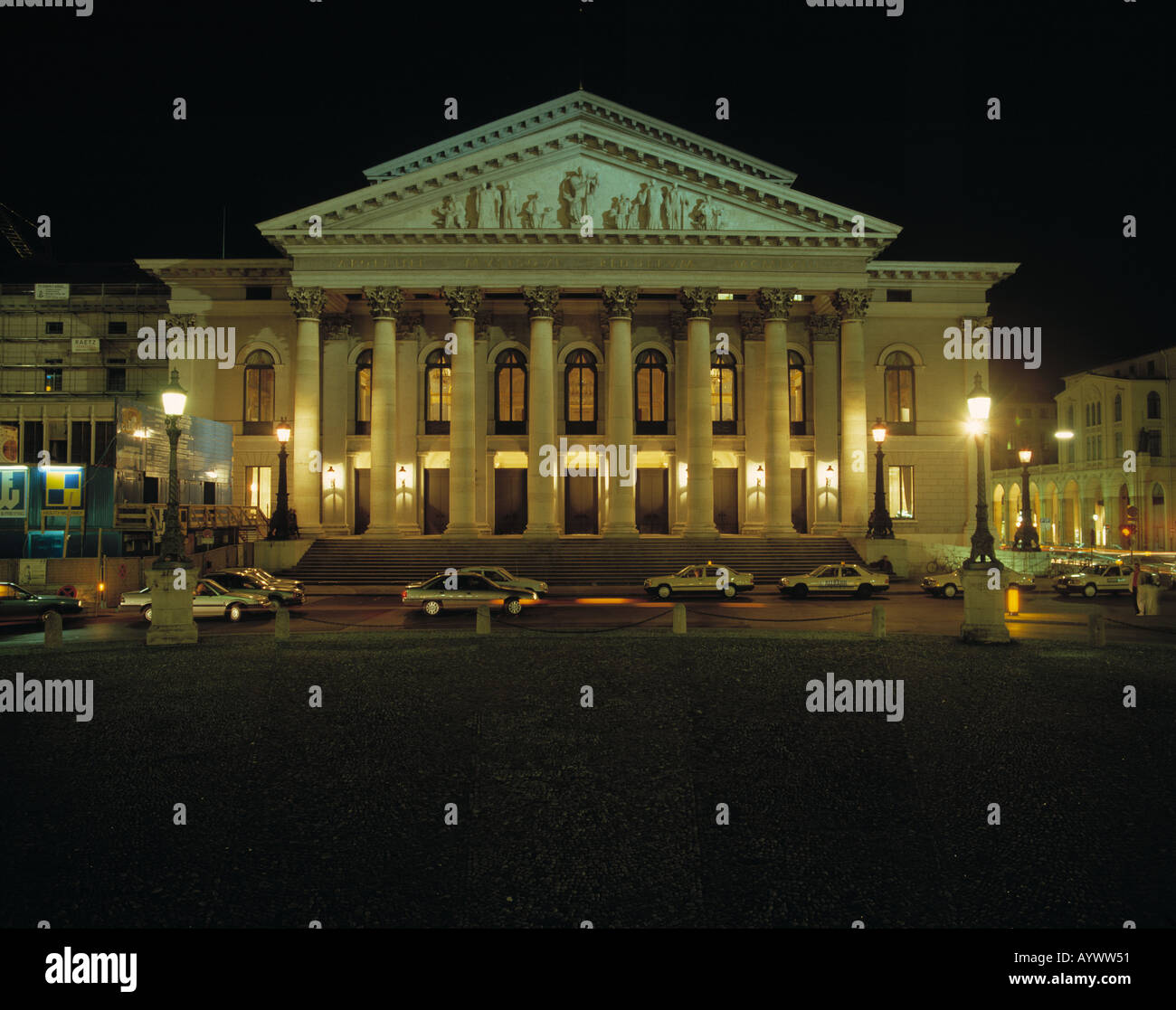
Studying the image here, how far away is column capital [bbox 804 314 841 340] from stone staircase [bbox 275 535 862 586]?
11.8 meters

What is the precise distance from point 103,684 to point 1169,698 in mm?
17197

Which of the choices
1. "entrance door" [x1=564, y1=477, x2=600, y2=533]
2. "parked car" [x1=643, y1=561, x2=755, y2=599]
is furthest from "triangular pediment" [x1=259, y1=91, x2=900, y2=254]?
"parked car" [x1=643, y1=561, x2=755, y2=599]

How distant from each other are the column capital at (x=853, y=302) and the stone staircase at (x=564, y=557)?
10.7 m

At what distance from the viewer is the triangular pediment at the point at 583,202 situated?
37.5 m

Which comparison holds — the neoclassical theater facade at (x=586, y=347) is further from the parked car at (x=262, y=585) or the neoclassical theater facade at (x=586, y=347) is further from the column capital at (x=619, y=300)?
the parked car at (x=262, y=585)

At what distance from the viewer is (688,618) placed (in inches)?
880

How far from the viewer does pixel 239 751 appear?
1048 cm

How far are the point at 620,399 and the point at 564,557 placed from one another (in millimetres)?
8651

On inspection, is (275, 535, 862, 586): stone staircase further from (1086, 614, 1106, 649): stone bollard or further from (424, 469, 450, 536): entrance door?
(1086, 614, 1106, 649): stone bollard

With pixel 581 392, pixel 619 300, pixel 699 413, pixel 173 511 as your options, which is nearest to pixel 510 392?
pixel 581 392

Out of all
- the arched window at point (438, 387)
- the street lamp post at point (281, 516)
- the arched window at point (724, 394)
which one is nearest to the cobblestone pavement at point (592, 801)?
the street lamp post at point (281, 516)

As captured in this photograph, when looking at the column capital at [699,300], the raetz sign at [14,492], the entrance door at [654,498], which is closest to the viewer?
the raetz sign at [14,492]

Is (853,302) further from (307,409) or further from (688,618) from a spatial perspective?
(307,409)

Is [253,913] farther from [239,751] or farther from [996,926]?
[996,926]
